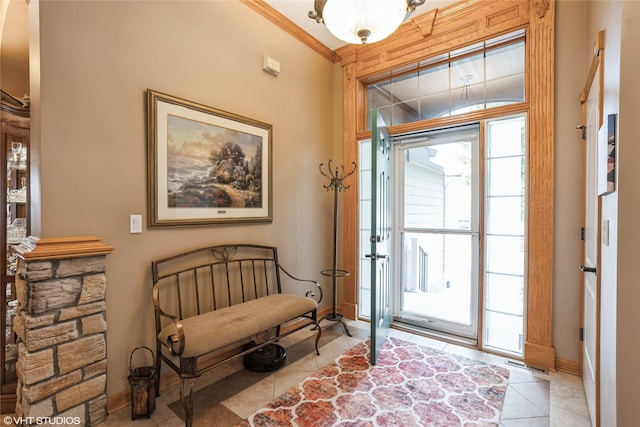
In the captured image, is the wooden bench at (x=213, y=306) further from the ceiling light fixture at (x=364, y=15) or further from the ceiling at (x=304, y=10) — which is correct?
the ceiling at (x=304, y=10)

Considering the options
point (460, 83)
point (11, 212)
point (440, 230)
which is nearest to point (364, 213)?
point (440, 230)

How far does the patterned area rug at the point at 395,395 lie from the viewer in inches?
74.0

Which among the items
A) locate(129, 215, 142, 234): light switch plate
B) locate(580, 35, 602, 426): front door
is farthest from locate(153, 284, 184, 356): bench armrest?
locate(580, 35, 602, 426): front door

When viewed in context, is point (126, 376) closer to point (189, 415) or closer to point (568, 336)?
point (189, 415)

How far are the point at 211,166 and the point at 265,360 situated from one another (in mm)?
1617

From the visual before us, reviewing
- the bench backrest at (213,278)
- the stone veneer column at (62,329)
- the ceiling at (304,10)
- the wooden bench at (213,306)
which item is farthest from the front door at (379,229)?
the stone veneer column at (62,329)

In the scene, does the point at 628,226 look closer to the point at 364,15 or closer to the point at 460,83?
the point at 364,15

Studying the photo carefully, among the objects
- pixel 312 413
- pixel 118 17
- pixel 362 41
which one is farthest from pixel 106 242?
pixel 362 41

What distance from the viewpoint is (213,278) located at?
2537 millimetres

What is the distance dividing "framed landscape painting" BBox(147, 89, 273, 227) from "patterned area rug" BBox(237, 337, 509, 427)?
1.46m

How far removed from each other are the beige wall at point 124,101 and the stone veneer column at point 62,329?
14 centimetres

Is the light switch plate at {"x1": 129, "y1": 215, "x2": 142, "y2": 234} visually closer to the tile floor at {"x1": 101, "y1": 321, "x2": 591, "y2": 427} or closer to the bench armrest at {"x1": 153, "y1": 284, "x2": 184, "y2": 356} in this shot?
the bench armrest at {"x1": 153, "y1": 284, "x2": 184, "y2": 356}

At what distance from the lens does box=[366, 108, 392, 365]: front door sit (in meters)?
2.54

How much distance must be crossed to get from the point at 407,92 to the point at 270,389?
314cm
